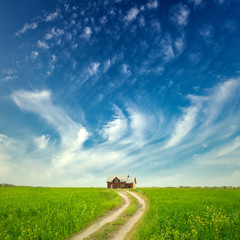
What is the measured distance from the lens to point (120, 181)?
7312 centimetres

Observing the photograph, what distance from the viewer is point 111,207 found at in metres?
18.9

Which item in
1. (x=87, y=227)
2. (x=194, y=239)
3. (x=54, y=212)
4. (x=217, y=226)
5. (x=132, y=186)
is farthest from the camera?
(x=132, y=186)

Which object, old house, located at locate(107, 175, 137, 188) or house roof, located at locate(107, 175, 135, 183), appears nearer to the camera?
old house, located at locate(107, 175, 137, 188)

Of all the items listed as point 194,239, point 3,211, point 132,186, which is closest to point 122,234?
point 194,239

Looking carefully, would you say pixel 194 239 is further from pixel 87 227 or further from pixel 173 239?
pixel 87 227

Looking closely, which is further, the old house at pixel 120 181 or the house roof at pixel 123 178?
the house roof at pixel 123 178

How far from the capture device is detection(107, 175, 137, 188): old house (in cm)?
7219

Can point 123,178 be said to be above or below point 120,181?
above

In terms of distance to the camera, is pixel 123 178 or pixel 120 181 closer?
pixel 120 181

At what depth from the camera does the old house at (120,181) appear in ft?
237

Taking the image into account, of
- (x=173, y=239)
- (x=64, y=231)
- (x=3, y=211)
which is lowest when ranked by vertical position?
(x=173, y=239)

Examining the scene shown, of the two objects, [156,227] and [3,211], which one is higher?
[3,211]

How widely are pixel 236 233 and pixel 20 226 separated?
13.3 metres

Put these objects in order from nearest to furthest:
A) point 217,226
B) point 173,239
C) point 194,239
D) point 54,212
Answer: point 194,239 < point 173,239 < point 217,226 < point 54,212
